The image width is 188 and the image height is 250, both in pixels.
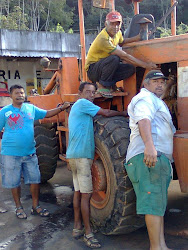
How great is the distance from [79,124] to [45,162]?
218 centimetres

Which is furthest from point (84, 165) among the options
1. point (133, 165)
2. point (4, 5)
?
point (4, 5)

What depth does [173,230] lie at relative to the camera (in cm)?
378

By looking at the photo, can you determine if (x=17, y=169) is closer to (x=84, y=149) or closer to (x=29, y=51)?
(x=84, y=149)

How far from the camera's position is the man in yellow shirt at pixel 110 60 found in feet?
12.7

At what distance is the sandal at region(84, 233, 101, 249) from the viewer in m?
Answer: 3.38

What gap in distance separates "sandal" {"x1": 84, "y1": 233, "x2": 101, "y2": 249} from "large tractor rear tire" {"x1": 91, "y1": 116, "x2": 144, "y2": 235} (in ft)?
0.54

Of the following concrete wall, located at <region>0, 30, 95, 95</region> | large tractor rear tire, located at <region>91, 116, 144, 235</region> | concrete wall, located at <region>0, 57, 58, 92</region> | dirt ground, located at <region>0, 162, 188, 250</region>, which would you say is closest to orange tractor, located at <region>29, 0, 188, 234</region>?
large tractor rear tire, located at <region>91, 116, 144, 235</region>

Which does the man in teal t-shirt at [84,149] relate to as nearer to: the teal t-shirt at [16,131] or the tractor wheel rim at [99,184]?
the tractor wheel rim at [99,184]

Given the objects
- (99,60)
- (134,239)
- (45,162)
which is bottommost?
(134,239)

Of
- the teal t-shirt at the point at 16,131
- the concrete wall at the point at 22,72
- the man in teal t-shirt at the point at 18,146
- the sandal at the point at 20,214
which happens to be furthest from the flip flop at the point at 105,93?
the concrete wall at the point at 22,72

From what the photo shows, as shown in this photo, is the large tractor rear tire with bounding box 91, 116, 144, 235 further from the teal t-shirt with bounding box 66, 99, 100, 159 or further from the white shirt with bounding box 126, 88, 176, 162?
the white shirt with bounding box 126, 88, 176, 162

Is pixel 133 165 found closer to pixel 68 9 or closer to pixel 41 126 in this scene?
pixel 41 126

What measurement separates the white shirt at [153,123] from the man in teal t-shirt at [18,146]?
1578 millimetres

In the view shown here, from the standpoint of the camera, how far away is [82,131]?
3508 millimetres
